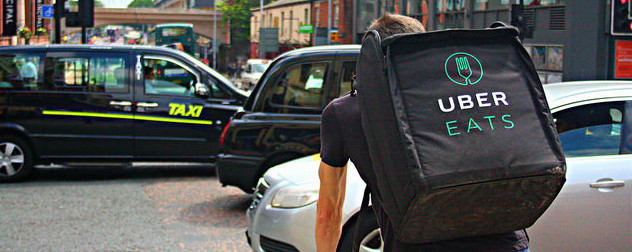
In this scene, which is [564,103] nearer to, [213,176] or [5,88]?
[213,176]

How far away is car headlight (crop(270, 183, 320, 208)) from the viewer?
5.06 metres

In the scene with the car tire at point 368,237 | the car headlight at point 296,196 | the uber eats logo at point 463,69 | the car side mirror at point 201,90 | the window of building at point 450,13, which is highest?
the window of building at point 450,13

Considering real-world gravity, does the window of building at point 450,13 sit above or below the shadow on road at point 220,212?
above

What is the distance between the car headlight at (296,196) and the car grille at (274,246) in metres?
0.24

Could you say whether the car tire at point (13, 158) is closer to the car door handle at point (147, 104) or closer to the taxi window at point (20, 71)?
the taxi window at point (20, 71)

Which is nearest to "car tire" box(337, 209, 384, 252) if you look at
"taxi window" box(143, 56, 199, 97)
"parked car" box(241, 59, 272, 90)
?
"taxi window" box(143, 56, 199, 97)

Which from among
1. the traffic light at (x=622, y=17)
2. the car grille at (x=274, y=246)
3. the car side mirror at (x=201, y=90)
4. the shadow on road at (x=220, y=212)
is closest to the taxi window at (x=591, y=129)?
the car grille at (x=274, y=246)

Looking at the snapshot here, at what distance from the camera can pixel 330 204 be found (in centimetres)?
263

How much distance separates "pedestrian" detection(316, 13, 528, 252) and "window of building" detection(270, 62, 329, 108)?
17.5ft

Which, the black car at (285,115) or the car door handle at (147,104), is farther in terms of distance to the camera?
the car door handle at (147,104)

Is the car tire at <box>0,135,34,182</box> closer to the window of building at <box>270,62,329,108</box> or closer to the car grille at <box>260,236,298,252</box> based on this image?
the window of building at <box>270,62,329,108</box>

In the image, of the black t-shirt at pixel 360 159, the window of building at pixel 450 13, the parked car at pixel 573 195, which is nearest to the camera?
the black t-shirt at pixel 360 159

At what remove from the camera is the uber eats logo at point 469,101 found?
2.02m

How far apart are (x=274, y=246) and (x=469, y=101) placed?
3.20 metres
